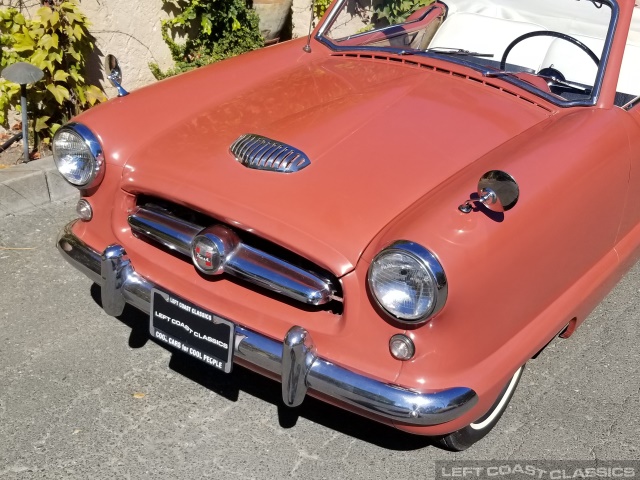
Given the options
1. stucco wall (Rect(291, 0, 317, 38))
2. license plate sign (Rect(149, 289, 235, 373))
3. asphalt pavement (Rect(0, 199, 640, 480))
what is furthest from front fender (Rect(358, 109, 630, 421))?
stucco wall (Rect(291, 0, 317, 38))

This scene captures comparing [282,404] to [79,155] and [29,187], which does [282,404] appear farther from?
[29,187]

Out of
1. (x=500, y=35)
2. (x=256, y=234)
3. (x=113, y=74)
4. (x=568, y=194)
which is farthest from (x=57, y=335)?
(x=500, y=35)

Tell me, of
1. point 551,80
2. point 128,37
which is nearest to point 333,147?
point 551,80

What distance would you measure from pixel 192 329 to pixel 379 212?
76cm

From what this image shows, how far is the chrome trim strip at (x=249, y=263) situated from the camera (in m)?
2.53

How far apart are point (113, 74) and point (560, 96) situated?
6.19 feet

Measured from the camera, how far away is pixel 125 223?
3002 millimetres

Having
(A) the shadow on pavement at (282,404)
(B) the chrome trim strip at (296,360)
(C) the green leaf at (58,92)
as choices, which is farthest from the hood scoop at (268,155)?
(C) the green leaf at (58,92)

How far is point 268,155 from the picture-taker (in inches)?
109

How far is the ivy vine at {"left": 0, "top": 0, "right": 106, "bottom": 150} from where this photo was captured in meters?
4.89

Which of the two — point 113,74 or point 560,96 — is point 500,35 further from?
point 113,74

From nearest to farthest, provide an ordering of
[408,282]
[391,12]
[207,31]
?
[408,282] < [391,12] < [207,31]

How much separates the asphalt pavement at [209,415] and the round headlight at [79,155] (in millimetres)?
804

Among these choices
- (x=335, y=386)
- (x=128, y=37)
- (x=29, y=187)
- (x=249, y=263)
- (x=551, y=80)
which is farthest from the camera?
(x=128, y=37)
